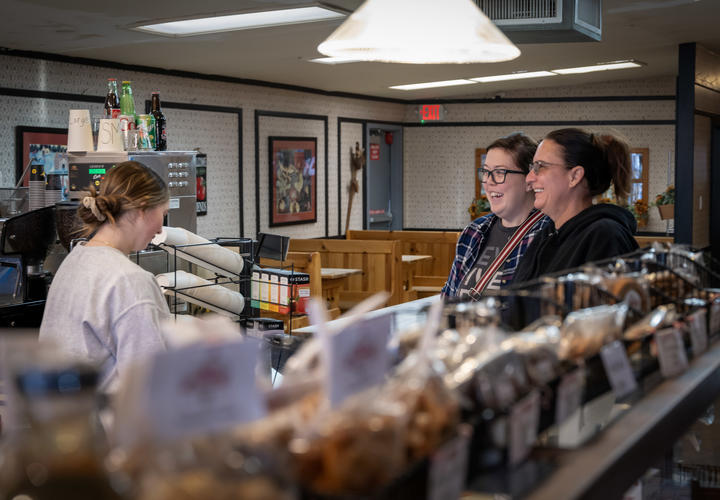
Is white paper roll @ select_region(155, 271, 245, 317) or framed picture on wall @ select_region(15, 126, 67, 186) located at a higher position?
framed picture on wall @ select_region(15, 126, 67, 186)

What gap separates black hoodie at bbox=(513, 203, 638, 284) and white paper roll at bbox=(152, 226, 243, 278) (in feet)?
3.73

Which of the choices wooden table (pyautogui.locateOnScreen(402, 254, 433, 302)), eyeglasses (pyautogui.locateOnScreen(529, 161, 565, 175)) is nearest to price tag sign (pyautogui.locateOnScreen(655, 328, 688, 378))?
eyeglasses (pyautogui.locateOnScreen(529, 161, 565, 175))

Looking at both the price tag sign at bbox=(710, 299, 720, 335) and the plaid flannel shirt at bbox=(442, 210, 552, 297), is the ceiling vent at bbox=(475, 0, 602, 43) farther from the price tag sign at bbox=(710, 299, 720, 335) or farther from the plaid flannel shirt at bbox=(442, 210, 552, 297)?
the price tag sign at bbox=(710, 299, 720, 335)

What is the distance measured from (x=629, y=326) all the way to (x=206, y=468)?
1.28 m

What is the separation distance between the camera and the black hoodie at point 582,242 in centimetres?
287

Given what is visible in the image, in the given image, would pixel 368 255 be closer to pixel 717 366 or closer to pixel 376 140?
pixel 376 140

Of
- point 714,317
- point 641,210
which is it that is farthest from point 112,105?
point 641,210

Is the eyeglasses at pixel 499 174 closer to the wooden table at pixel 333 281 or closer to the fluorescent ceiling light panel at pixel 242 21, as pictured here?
the fluorescent ceiling light panel at pixel 242 21

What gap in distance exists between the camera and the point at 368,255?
28.8 ft

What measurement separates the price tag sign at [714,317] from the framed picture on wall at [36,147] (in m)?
5.44

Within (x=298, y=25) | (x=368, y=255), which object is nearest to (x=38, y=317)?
(x=298, y=25)

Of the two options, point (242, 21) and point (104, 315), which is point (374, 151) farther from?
point (104, 315)

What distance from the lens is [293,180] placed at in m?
10.8

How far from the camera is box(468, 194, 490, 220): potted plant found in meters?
12.5
